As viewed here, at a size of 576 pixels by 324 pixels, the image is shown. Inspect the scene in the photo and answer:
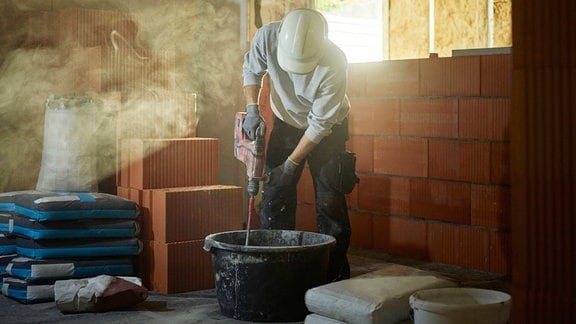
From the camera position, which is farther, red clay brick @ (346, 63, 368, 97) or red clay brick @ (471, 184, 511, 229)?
red clay brick @ (346, 63, 368, 97)

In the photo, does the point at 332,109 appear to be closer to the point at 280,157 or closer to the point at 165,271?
the point at 280,157

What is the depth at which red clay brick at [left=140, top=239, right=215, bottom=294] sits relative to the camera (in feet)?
16.0

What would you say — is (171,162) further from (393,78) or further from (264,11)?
(264,11)

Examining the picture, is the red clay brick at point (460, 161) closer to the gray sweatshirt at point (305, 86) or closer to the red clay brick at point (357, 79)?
the red clay brick at point (357, 79)

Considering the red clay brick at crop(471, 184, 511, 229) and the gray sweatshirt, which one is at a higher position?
the gray sweatshirt

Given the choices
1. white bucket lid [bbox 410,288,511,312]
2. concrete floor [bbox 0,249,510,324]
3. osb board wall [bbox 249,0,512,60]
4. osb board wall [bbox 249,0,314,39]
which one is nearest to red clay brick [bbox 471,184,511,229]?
concrete floor [bbox 0,249,510,324]

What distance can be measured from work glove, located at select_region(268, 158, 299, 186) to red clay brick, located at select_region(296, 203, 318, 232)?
200 centimetres

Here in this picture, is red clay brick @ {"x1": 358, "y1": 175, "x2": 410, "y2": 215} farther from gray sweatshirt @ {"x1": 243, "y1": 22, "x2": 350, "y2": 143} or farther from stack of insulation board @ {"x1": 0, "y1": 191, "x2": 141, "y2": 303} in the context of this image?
stack of insulation board @ {"x1": 0, "y1": 191, "x2": 141, "y2": 303}

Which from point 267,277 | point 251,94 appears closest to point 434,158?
point 251,94

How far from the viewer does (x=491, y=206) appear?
529 centimetres

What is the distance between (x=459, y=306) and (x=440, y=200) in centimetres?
Result: 255

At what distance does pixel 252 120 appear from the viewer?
175 inches

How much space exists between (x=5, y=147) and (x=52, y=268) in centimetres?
141

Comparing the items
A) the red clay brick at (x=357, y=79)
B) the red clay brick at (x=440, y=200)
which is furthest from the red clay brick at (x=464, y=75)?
the red clay brick at (x=357, y=79)
